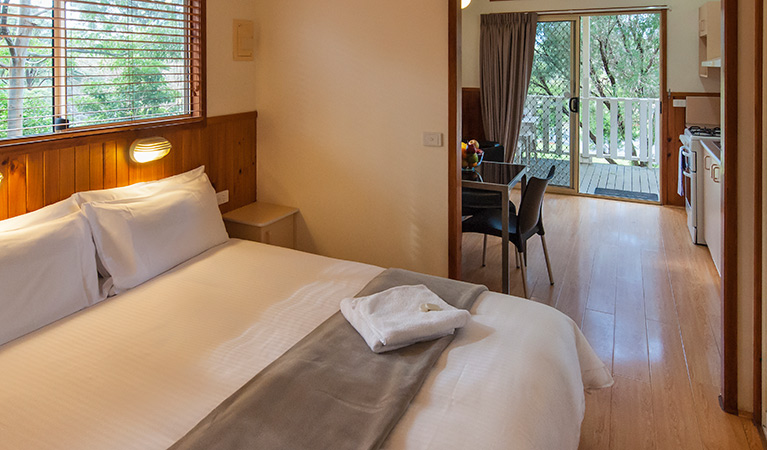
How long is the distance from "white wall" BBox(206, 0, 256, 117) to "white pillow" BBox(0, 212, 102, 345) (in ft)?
4.26

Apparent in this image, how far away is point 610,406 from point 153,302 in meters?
2.08

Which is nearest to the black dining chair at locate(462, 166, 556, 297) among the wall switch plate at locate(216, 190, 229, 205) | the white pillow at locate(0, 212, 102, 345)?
the wall switch plate at locate(216, 190, 229, 205)

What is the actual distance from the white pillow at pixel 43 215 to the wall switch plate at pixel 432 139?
1.85 m

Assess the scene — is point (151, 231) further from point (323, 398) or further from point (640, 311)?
point (640, 311)

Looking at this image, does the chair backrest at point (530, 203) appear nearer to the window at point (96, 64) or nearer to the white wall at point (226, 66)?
the white wall at point (226, 66)

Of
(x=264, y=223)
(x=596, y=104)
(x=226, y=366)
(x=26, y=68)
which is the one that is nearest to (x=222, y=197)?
(x=264, y=223)

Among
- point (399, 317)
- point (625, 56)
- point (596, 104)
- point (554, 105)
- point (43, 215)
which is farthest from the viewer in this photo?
point (596, 104)

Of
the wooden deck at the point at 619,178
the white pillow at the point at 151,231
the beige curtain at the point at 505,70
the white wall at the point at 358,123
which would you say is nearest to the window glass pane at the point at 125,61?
the white pillow at the point at 151,231

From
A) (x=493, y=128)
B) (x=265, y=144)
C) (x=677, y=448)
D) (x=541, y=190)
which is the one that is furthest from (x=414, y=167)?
(x=493, y=128)

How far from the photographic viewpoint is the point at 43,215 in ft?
7.76

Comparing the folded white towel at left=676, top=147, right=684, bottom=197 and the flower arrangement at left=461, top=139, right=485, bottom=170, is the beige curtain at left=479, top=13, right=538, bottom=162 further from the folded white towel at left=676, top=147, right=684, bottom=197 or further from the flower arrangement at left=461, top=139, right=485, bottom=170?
the flower arrangement at left=461, top=139, right=485, bottom=170

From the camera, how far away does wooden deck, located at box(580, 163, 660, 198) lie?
6.91 m

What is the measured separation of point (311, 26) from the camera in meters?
3.51

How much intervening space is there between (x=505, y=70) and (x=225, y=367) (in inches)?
221
